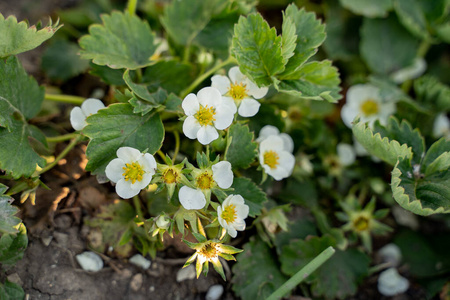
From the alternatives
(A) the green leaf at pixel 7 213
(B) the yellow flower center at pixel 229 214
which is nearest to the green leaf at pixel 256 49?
(B) the yellow flower center at pixel 229 214

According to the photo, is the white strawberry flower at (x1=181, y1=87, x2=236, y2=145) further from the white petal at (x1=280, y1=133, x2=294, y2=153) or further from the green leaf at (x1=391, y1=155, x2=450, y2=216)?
the green leaf at (x1=391, y1=155, x2=450, y2=216)

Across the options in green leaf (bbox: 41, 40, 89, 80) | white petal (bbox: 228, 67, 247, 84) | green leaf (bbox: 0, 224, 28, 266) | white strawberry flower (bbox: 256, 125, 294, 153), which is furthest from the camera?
green leaf (bbox: 41, 40, 89, 80)

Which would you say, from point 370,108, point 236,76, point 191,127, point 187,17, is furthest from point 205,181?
point 370,108

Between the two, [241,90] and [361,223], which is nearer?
[241,90]

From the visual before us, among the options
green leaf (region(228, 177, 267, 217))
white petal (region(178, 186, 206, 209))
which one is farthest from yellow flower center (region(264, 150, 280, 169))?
white petal (region(178, 186, 206, 209))

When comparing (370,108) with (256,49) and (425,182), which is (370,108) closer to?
Answer: (425,182)
